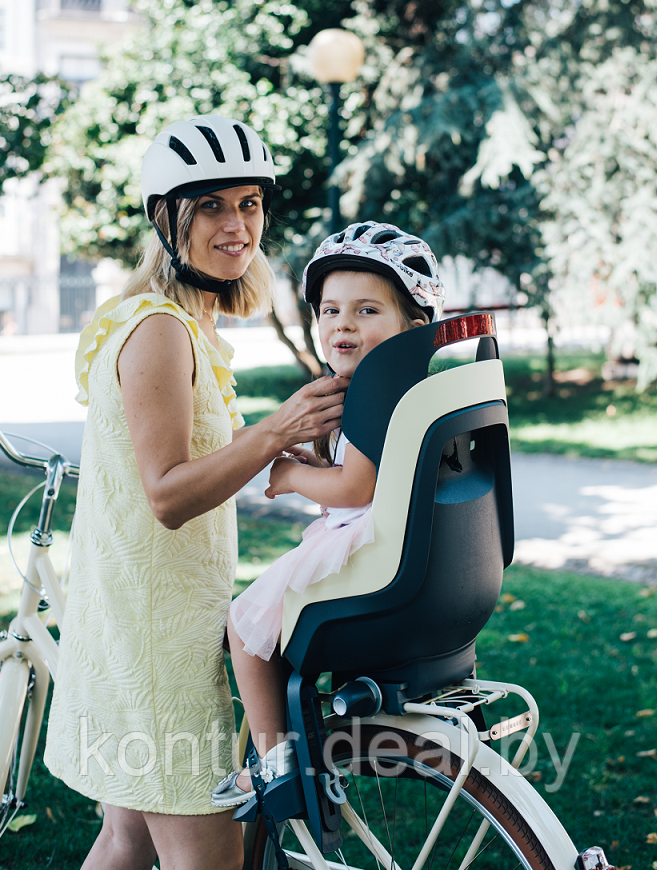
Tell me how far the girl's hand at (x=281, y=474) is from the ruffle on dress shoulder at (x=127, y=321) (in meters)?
0.29

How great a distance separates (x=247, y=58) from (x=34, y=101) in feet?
17.6

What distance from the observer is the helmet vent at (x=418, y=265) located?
1.71 metres

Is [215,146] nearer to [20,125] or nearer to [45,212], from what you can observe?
[20,125]

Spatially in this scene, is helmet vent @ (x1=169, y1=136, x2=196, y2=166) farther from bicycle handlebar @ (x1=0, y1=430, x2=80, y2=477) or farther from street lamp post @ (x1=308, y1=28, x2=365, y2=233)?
street lamp post @ (x1=308, y1=28, x2=365, y2=233)

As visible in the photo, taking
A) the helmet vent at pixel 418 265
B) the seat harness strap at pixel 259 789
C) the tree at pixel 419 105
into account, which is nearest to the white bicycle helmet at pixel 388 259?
the helmet vent at pixel 418 265

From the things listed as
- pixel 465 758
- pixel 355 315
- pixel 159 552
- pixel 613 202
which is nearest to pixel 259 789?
pixel 465 758

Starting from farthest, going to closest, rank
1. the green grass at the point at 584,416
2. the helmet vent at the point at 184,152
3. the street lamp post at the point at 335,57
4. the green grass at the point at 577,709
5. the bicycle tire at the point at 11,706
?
the green grass at the point at 584,416
the street lamp post at the point at 335,57
the green grass at the point at 577,709
the bicycle tire at the point at 11,706
the helmet vent at the point at 184,152

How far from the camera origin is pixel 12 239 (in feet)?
117

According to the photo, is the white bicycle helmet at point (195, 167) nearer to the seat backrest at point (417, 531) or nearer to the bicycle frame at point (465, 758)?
the seat backrest at point (417, 531)

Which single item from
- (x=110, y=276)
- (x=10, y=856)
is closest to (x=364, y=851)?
(x=10, y=856)

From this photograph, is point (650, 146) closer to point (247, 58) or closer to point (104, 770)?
point (247, 58)

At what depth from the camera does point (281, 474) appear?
5.98 ft

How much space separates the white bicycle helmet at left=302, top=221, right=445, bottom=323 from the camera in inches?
66.7

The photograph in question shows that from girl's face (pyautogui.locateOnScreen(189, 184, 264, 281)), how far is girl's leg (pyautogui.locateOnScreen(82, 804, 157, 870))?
130cm
